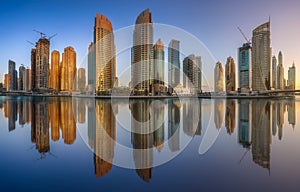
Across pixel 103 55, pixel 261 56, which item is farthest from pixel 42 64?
pixel 261 56

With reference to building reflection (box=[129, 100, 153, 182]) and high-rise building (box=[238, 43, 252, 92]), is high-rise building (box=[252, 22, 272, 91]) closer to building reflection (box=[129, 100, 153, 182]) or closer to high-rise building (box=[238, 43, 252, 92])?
high-rise building (box=[238, 43, 252, 92])

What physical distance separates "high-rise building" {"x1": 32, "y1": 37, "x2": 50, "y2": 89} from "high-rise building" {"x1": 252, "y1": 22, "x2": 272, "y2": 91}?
430 feet

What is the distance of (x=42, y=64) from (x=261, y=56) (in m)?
148

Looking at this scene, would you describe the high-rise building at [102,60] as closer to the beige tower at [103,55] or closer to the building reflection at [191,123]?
the beige tower at [103,55]

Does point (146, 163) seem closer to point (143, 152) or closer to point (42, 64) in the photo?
point (143, 152)

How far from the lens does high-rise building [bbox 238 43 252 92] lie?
109m

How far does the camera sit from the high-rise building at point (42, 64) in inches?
5335

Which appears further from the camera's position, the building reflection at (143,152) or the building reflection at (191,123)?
the building reflection at (191,123)

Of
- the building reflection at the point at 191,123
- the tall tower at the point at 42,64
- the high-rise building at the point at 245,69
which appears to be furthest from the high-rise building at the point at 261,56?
the tall tower at the point at 42,64

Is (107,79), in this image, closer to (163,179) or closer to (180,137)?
(180,137)

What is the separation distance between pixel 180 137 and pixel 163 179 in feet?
15.2

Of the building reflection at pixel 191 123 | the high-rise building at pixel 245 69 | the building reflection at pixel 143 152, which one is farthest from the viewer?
the high-rise building at pixel 245 69

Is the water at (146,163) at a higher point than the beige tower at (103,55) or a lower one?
lower

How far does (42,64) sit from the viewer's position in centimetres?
14050
